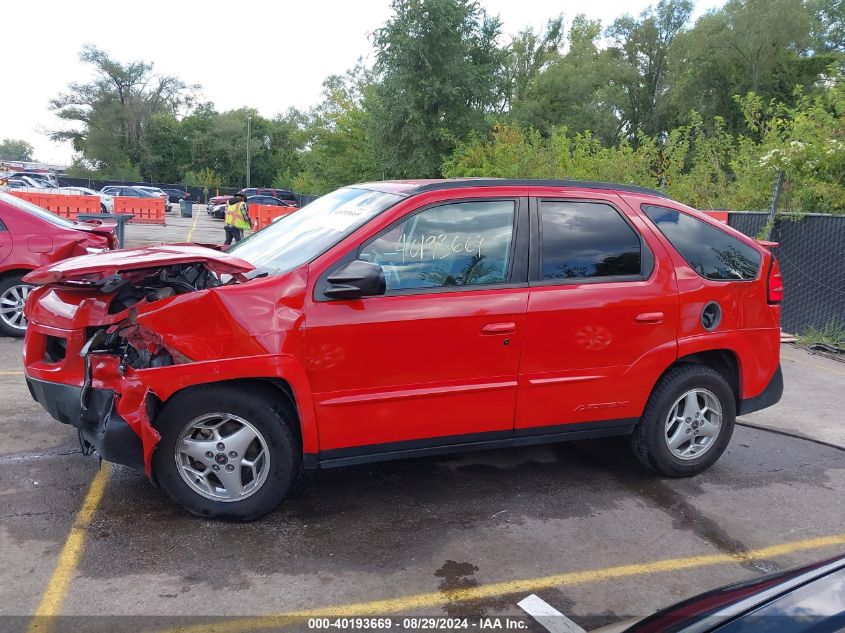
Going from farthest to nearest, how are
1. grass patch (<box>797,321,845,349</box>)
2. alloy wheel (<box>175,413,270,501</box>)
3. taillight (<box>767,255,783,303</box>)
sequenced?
grass patch (<box>797,321,845,349</box>)
taillight (<box>767,255,783,303</box>)
alloy wheel (<box>175,413,270,501</box>)

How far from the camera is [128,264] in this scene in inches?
143

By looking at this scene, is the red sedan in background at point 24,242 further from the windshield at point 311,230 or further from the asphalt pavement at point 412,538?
the windshield at point 311,230

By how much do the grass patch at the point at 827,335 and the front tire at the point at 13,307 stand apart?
32.2 ft

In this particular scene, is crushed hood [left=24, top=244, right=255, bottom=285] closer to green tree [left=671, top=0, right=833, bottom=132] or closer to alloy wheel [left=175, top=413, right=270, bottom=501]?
alloy wheel [left=175, top=413, right=270, bottom=501]

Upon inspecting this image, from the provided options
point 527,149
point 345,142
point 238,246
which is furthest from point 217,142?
point 238,246

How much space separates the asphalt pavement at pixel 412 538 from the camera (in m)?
3.17

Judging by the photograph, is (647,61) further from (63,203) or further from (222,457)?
(222,457)

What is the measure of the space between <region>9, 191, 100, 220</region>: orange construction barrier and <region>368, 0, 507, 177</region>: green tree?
10584 mm

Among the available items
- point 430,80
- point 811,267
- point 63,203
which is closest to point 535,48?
point 430,80

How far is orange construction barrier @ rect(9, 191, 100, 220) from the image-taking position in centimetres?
2406

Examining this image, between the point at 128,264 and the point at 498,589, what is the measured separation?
2.42 m

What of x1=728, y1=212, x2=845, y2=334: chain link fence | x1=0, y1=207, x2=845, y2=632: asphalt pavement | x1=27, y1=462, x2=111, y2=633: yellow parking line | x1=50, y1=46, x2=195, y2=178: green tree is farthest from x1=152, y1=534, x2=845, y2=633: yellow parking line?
x1=50, y1=46, x2=195, y2=178: green tree

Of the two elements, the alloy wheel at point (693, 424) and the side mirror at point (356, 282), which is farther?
the alloy wheel at point (693, 424)

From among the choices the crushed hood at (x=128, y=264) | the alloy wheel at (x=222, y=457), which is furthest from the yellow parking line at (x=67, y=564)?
the crushed hood at (x=128, y=264)
